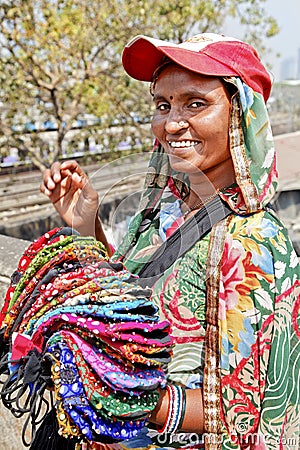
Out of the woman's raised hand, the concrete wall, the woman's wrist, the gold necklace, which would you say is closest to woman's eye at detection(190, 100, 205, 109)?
the gold necklace

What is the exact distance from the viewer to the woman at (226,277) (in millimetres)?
1196

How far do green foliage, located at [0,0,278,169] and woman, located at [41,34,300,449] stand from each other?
14.8 ft

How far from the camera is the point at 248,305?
1.18 meters

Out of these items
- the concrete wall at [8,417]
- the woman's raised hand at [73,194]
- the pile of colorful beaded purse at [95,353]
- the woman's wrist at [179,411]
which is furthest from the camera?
the concrete wall at [8,417]

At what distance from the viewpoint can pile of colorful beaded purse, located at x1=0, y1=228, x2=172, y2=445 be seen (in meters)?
1.05

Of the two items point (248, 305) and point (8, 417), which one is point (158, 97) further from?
point (8, 417)

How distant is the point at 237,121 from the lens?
1251 millimetres

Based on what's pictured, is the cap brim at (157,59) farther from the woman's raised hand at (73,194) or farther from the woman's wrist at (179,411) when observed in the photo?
the woman's wrist at (179,411)

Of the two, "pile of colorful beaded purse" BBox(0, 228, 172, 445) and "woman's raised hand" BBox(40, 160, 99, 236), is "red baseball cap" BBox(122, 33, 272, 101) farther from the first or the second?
"pile of colorful beaded purse" BBox(0, 228, 172, 445)

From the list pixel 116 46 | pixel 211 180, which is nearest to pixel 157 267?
pixel 211 180

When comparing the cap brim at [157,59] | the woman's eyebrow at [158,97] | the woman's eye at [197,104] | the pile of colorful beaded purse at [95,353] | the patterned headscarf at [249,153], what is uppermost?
the cap brim at [157,59]

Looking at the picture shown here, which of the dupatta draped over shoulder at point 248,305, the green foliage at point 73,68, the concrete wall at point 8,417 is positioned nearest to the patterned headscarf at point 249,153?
the dupatta draped over shoulder at point 248,305

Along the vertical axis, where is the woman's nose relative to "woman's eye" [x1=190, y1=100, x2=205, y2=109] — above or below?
below

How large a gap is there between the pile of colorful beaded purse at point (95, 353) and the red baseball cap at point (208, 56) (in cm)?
48
